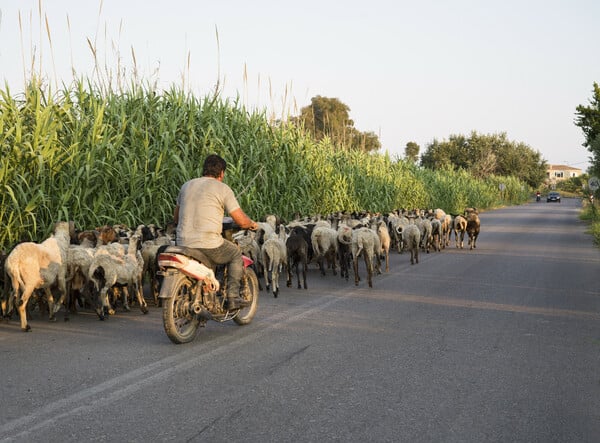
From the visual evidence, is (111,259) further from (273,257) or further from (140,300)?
(273,257)

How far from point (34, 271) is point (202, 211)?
236cm

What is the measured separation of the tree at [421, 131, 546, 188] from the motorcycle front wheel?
8704 cm

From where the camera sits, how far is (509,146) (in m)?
101

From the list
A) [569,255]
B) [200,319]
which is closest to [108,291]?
[200,319]

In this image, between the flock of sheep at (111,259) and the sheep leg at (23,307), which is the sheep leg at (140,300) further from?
the sheep leg at (23,307)

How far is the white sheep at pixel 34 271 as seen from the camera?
845 centimetres

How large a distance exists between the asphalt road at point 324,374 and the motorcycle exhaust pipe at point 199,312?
0.96 feet

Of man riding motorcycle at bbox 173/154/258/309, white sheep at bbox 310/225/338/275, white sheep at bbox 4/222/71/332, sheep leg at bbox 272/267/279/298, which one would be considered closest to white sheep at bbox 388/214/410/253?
white sheep at bbox 310/225/338/275

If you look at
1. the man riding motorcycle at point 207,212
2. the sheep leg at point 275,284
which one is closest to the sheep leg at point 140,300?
the man riding motorcycle at point 207,212

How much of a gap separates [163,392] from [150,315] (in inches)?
155

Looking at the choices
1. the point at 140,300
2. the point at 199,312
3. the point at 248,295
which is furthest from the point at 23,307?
the point at 248,295

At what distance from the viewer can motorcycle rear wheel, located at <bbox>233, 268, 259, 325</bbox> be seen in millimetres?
8940

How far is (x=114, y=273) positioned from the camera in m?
9.31

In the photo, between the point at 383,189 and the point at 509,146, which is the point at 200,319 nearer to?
the point at 383,189
